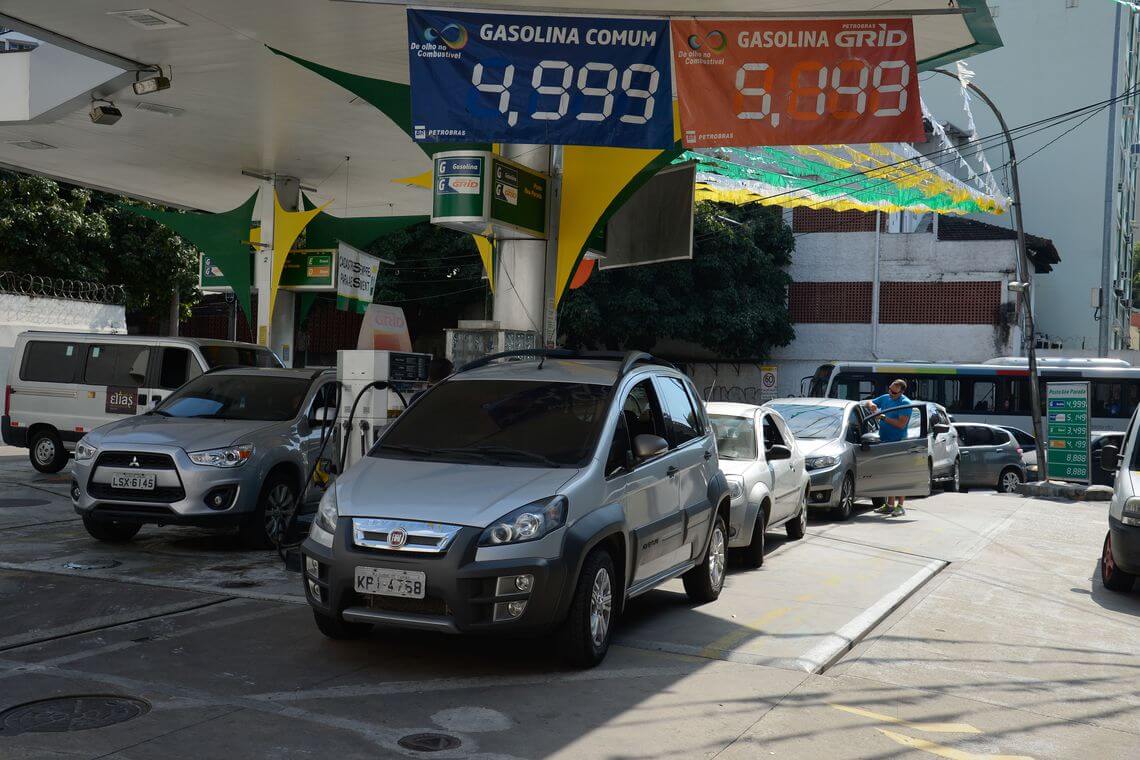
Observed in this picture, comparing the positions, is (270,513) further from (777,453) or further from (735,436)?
(777,453)

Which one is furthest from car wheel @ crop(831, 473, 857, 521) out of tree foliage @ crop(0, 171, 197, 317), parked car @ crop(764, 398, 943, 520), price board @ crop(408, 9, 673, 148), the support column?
tree foliage @ crop(0, 171, 197, 317)

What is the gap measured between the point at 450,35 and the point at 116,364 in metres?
8.12

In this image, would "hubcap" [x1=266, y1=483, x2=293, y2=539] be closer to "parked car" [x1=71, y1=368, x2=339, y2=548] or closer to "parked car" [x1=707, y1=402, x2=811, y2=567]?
"parked car" [x1=71, y1=368, x2=339, y2=548]

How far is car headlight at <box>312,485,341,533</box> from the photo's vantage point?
6523 millimetres

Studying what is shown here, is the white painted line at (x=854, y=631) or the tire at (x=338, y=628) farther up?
the tire at (x=338, y=628)

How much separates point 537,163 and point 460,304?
28.6 m

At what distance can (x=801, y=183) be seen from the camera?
1677 centimetres

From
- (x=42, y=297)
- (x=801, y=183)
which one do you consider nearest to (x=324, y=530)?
(x=801, y=183)

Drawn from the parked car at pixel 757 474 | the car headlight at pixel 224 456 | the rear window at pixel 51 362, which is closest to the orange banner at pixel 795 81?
the parked car at pixel 757 474

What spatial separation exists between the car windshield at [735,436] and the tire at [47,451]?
10.0 metres

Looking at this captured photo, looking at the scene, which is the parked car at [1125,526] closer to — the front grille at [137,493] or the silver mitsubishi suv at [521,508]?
the silver mitsubishi suv at [521,508]

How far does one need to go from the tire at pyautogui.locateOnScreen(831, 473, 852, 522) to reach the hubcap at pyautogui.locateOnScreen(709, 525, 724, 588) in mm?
6440

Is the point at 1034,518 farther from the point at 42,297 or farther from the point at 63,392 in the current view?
the point at 42,297

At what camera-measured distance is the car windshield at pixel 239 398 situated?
11164mm
